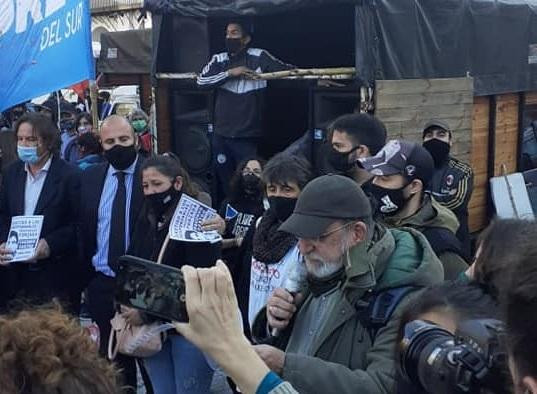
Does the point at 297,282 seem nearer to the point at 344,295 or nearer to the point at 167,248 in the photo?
the point at 344,295

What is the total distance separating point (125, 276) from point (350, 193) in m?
0.91

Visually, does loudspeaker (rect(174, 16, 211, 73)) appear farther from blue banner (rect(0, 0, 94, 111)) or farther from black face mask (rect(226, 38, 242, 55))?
blue banner (rect(0, 0, 94, 111))

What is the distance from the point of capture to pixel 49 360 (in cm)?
131

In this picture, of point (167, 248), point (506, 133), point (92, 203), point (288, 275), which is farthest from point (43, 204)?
point (506, 133)

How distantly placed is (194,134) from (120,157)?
385 centimetres

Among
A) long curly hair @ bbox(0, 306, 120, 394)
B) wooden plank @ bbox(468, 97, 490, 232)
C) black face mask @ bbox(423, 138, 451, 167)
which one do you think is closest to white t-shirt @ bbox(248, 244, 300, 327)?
long curly hair @ bbox(0, 306, 120, 394)

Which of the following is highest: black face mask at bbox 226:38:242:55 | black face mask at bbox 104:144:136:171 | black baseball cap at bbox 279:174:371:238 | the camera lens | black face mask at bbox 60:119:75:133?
black face mask at bbox 226:38:242:55

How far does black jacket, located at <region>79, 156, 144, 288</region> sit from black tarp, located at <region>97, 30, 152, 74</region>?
8.85 m

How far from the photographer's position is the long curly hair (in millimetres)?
1289

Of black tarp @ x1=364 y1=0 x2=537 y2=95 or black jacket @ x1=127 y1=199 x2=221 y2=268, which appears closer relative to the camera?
black jacket @ x1=127 y1=199 x2=221 y2=268

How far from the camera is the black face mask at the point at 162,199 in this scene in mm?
4023

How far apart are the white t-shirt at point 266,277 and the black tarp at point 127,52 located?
9887 millimetres

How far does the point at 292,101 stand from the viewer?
891 centimetres

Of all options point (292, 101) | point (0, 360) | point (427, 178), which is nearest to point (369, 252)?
point (427, 178)
